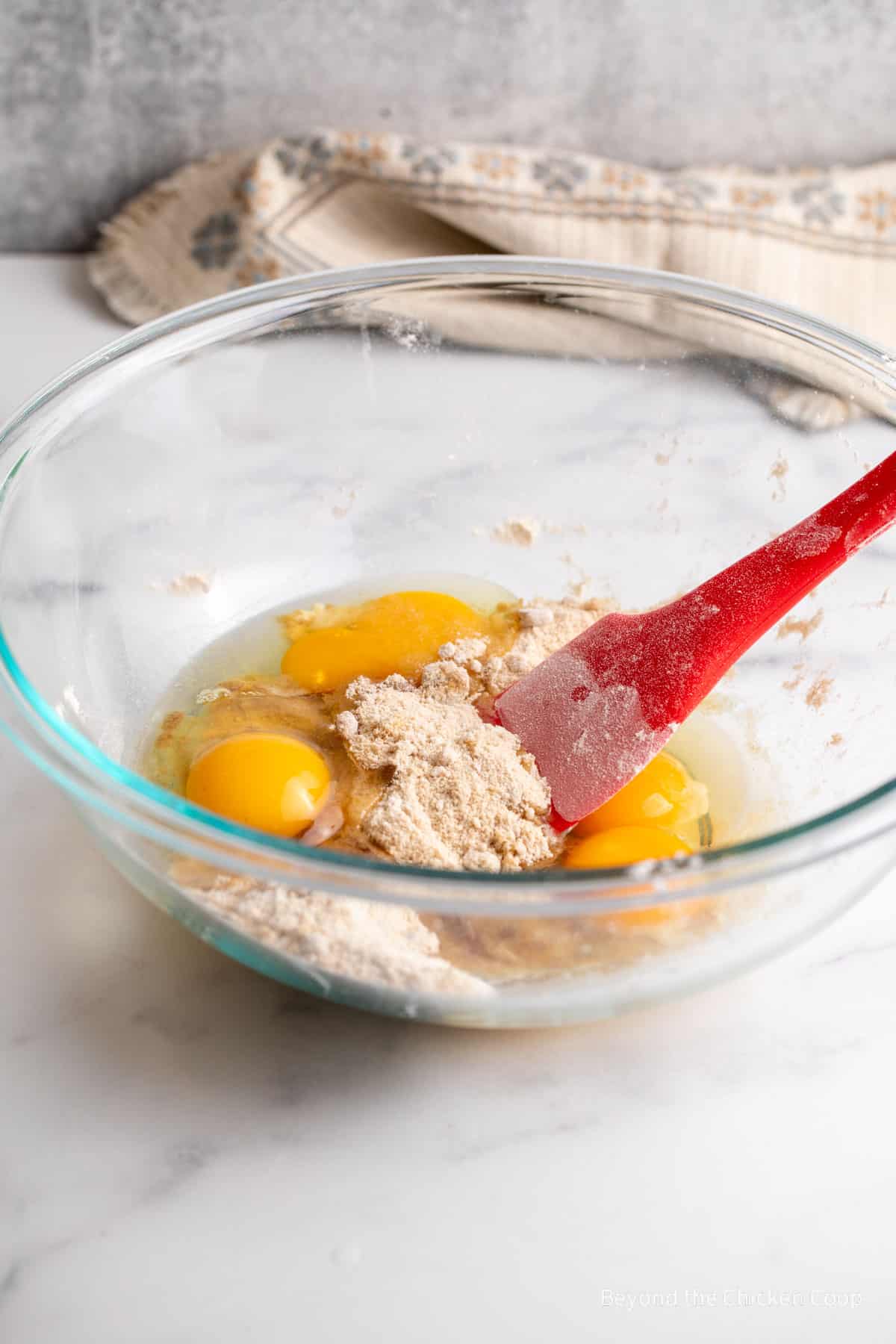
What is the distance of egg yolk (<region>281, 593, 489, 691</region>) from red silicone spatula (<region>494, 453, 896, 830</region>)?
0.15m

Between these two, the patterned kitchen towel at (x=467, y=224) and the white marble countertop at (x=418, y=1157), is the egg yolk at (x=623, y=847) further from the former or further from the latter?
the patterned kitchen towel at (x=467, y=224)

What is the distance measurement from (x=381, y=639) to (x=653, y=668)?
0.28 m

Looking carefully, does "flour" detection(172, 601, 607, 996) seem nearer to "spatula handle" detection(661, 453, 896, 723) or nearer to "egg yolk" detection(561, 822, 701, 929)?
"egg yolk" detection(561, 822, 701, 929)

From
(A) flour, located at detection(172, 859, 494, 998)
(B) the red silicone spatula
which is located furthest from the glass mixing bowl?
(B) the red silicone spatula

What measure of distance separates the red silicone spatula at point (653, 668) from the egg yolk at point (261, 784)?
18 cm

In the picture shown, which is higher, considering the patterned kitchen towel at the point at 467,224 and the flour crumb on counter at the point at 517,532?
the patterned kitchen towel at the point at 467,224

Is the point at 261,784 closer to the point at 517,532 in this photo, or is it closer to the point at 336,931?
the point at 336,931

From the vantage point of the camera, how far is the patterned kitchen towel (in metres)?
1.74

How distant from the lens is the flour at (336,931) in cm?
81

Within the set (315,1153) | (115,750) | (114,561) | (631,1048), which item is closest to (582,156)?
(114,561)

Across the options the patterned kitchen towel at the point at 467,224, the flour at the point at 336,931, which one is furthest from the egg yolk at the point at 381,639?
the patterned kitchen towel at the point at 467,224

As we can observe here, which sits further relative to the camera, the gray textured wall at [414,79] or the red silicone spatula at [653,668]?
the gray textured wall at [414,79]

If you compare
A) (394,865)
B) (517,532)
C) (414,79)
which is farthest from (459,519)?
(414,79)

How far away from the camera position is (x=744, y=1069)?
36.6 inches
